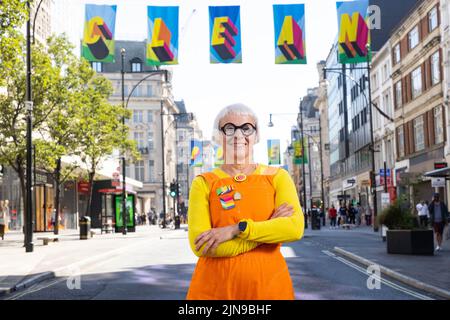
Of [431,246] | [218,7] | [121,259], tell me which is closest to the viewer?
[218,7]

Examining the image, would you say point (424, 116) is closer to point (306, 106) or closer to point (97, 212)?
point (97, 212)

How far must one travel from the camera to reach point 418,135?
4509 centimetres

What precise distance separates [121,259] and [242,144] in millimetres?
17647

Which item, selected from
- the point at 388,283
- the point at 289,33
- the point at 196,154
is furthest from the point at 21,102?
the point at 388,283

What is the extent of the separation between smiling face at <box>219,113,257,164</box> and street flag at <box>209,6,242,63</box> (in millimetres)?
13867

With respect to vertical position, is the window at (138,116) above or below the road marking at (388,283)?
above

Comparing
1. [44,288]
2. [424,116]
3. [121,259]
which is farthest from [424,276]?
[424,116]

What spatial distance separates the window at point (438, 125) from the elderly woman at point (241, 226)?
37820mm

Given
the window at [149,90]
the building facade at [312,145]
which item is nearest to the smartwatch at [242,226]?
the window at [149,90]

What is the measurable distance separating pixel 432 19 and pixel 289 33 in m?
23.4

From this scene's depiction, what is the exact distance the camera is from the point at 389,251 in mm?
19656

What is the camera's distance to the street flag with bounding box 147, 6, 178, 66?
18.9m

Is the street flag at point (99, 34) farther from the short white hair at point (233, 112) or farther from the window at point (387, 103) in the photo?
the window at point (387, 103)

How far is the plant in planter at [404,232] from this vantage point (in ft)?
61.8
